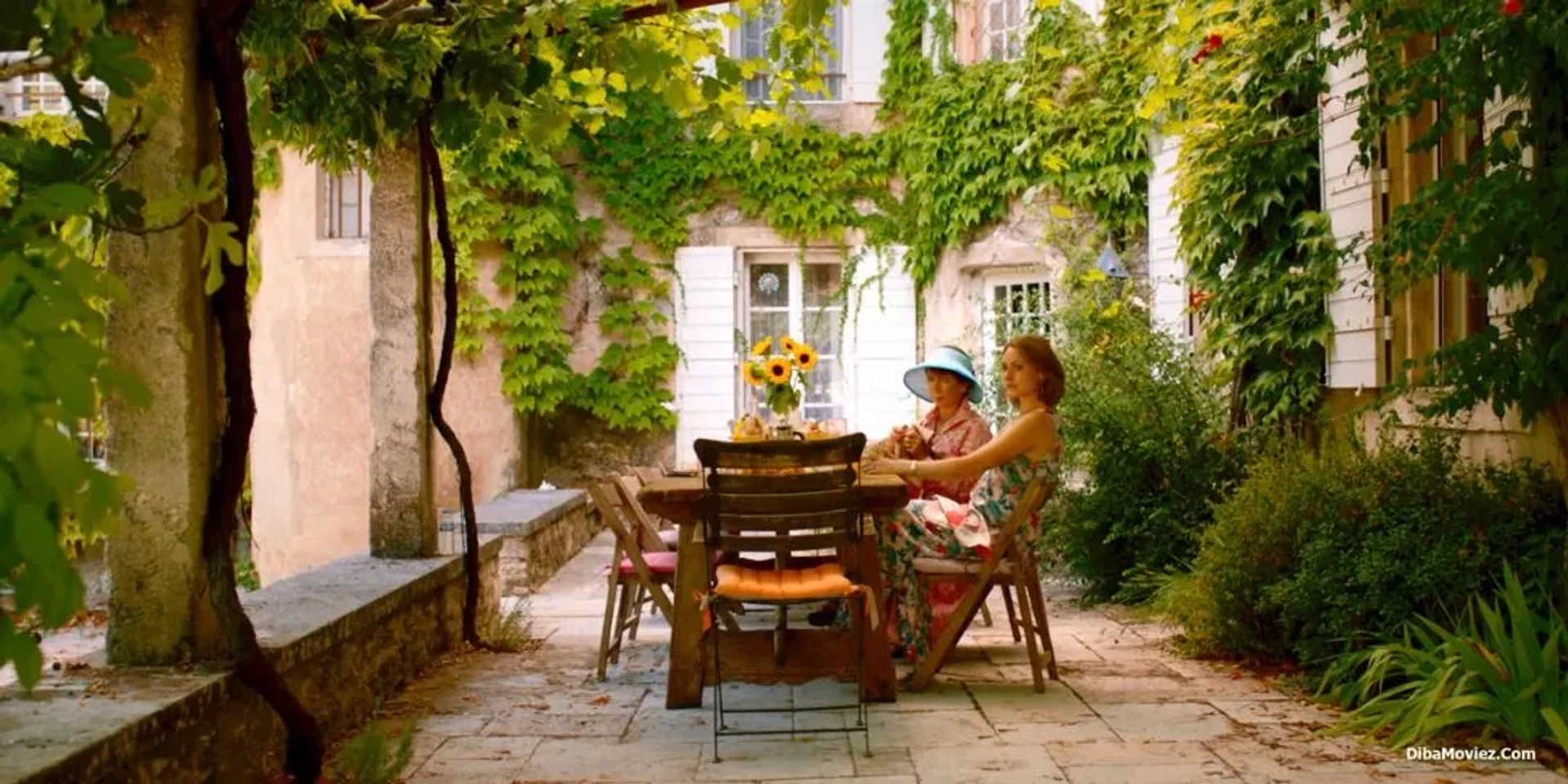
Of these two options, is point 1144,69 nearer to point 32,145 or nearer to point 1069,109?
point 1069,109

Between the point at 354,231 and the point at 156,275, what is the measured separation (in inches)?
345

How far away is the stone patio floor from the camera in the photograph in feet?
13.0

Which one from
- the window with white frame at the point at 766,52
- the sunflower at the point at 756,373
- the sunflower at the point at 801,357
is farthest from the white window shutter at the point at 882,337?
the sunflower at the point at 756,373

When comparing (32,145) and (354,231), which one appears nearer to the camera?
(32,145)

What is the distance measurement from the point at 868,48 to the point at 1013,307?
2.41 metres

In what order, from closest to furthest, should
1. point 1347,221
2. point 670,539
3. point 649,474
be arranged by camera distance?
point 649,474
point 670,539
point 1347,221

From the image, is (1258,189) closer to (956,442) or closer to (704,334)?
(956,442)

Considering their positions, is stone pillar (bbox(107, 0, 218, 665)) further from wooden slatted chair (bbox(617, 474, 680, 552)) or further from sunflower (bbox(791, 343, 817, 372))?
sunflower (bbox(791, 343, 817, 372))

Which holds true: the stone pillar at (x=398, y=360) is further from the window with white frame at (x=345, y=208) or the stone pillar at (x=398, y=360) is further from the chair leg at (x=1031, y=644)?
the window with white frame at (x=345, y=208)

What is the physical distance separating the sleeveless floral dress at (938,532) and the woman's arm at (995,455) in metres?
0.05

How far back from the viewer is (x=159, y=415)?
360 cm

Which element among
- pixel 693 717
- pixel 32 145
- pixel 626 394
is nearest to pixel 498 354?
pixel 626 394

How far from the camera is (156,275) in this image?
3.59 meters

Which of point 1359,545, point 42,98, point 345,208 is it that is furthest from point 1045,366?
point 42,98
